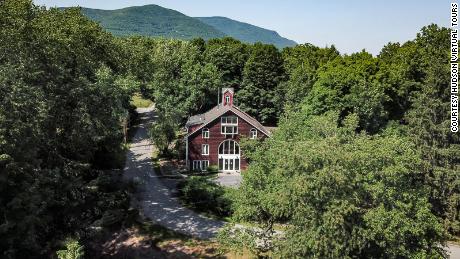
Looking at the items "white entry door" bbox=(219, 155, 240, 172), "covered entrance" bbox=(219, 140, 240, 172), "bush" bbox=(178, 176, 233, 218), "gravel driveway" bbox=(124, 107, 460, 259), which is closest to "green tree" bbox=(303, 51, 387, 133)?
"covered entrance" bbox=(219, 140, 240, 172)

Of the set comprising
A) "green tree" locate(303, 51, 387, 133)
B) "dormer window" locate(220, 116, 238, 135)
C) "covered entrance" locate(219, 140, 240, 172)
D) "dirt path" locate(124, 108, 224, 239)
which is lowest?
"dirt path" locate(124, 108, 224, 239)

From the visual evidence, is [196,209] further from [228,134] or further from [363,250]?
[363,250]

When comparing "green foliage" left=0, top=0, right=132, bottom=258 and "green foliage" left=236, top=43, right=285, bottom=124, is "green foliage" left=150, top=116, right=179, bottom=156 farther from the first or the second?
"green foliage" left=0, top=0, right=132, bottom=258

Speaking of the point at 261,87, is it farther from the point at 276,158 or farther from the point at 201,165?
the point at 276,158

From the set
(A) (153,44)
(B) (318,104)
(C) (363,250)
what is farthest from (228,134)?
(A) (153,44)

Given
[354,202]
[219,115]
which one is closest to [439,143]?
[354,202]
